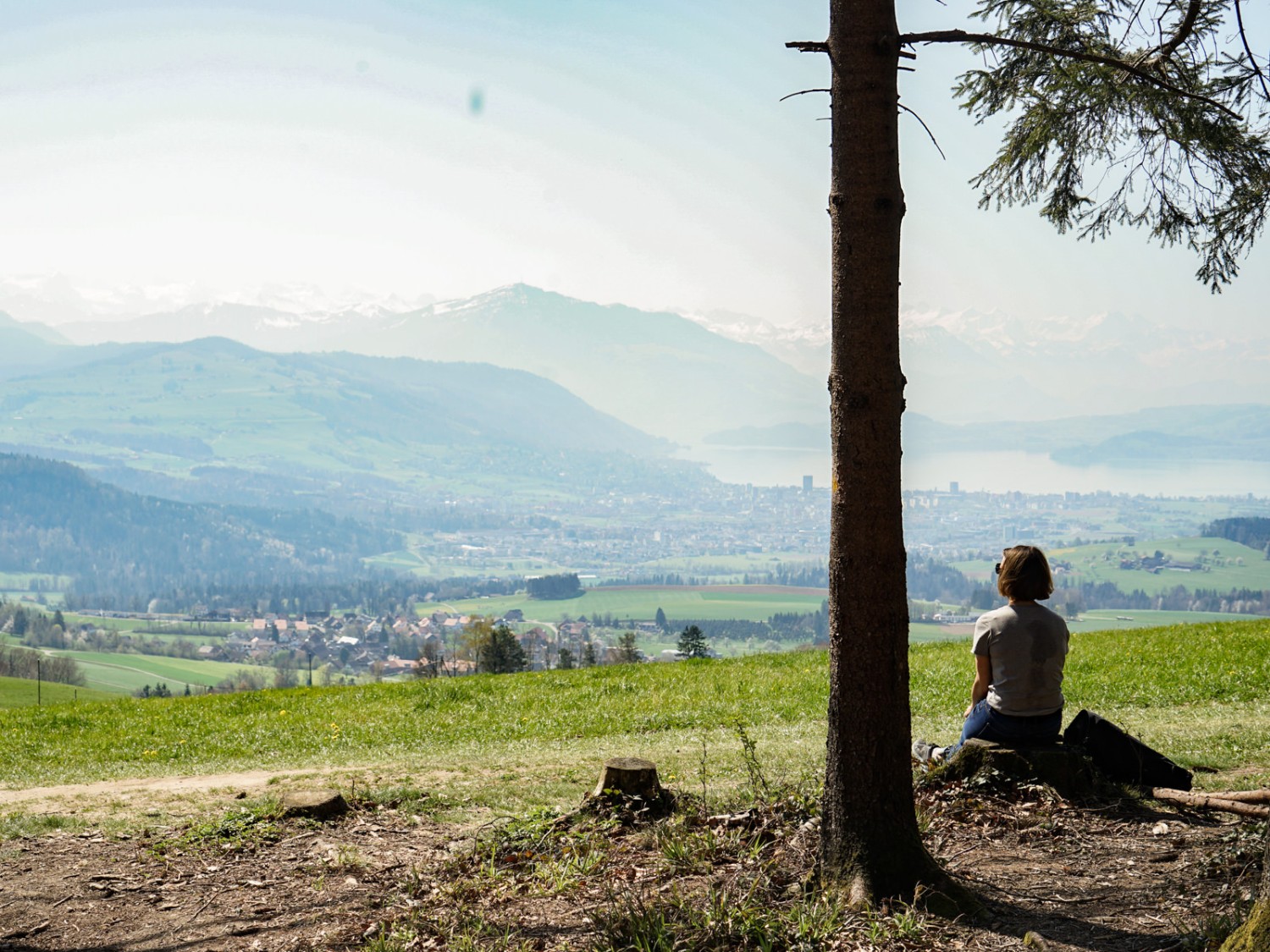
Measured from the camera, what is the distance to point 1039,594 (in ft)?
20.5

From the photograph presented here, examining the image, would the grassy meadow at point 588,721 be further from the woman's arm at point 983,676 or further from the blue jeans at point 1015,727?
the woman's arm at point 983,676

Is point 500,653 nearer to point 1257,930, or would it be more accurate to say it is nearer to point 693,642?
point 693,642

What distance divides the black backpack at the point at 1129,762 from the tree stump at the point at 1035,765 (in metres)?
0.16

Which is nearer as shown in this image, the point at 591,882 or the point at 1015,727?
the point at 591,882

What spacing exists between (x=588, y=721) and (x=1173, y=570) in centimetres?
14085

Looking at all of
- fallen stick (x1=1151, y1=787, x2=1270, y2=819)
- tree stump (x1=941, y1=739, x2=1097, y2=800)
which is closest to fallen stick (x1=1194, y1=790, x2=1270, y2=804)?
fallen stick (x1=1151, y1=787, x2=1270, y2=819)

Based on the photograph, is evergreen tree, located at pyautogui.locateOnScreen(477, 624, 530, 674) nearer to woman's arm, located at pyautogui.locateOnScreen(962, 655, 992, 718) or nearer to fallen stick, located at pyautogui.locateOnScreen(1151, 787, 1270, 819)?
woman's arm, located at pyautogui.locateOnScreen(962, 655, 992, 718)

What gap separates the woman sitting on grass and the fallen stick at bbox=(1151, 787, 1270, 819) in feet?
2.16

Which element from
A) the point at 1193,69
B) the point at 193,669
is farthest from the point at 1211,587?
the point at 1193,69

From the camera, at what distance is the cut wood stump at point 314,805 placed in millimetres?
6820

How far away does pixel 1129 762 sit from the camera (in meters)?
6.17

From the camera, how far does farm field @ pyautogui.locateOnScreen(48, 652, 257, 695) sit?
304 ft

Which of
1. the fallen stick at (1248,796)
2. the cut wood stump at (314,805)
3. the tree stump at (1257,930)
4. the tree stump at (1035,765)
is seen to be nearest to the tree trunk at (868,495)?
the tree stump at (1257,930)

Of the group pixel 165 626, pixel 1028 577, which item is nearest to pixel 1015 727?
pixel 1028 577
